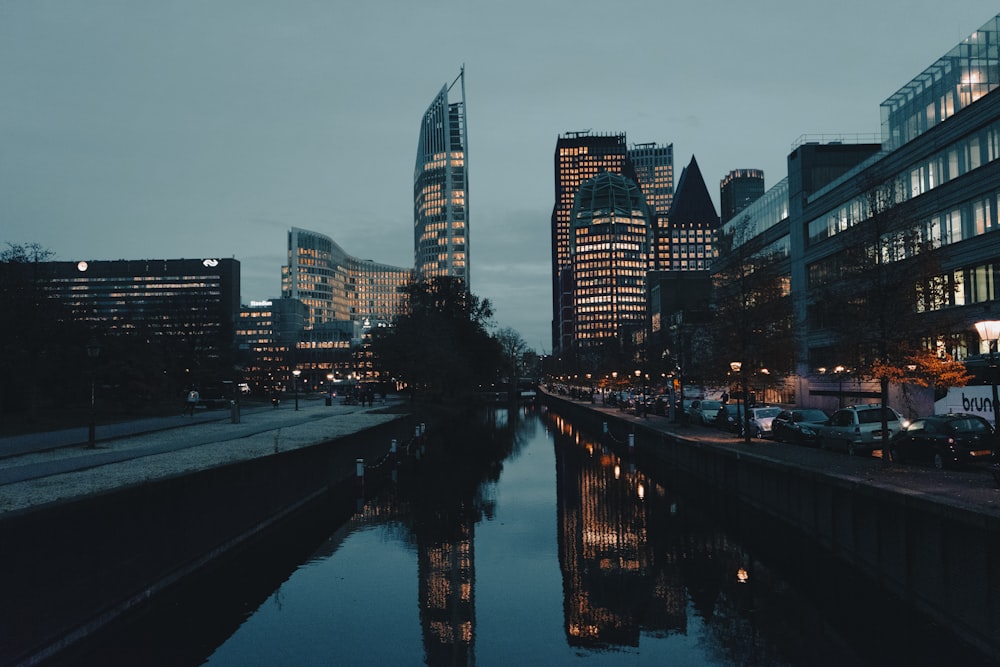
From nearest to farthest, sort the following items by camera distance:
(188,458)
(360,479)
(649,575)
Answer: (649,575) < (188,458) < (360,479)

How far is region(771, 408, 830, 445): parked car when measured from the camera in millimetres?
33031

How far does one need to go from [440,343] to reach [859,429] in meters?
60.0

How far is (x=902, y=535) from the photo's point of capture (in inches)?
603

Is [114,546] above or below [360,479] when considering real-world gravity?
above

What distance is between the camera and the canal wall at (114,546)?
11.3 m

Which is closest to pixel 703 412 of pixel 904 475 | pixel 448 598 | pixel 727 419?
pixel 727 419

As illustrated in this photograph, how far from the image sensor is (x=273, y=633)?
1456 centimetres

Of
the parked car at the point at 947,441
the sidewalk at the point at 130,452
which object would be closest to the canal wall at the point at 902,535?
the parked car at the point at 947,441

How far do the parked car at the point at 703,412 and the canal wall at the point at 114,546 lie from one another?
3502cm

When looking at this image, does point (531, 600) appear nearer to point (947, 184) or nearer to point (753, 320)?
point (753, 320)

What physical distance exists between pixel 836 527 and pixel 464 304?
91.5m

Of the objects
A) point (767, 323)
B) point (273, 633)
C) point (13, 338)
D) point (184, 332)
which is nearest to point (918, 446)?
point (767, 323)

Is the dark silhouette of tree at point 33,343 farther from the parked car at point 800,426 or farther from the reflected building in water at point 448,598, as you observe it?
the parked car at point 800,426

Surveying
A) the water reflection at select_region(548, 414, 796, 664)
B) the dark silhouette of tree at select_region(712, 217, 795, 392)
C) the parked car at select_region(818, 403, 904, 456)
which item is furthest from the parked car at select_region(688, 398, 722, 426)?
the water reflection at select_region(548, 414, 796, 664)
